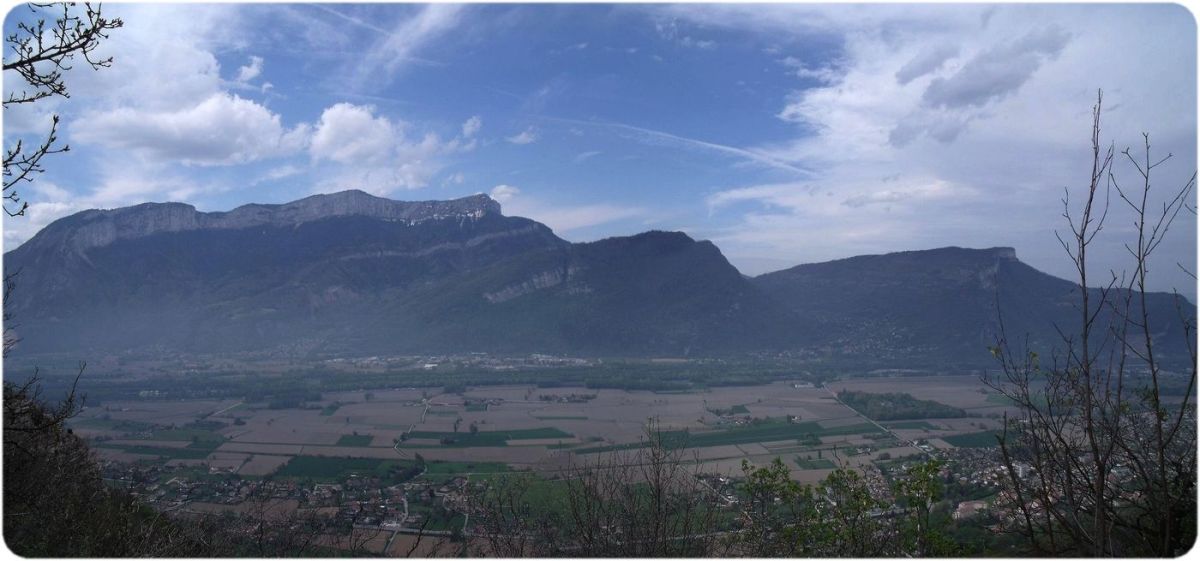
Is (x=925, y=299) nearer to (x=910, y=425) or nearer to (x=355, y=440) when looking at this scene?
(x=910, y=425)

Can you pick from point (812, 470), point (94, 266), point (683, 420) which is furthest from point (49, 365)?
point (812, 470)

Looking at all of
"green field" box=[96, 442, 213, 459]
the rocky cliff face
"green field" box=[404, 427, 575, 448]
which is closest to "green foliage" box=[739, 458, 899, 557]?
"green field" box=[404, 427, 575, 448]

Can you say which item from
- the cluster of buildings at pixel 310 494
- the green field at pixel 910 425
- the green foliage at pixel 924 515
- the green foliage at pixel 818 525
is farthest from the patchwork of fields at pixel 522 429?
the green foliage at pixel 924 515

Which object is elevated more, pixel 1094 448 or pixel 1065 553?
pixel 1094 448

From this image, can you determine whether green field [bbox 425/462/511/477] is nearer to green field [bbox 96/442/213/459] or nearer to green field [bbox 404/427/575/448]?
green field [bbox 404/427/575/448]

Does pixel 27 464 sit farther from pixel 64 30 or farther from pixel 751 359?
pixel 751 359

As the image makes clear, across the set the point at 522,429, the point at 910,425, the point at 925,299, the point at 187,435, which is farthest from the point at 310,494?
the point at 925,299
